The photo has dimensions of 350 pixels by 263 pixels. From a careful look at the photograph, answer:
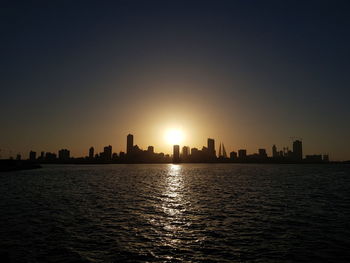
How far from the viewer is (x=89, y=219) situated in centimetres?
3262

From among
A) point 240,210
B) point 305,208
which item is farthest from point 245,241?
point 305,208

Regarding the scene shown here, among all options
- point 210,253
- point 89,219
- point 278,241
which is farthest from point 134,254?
point 89,219

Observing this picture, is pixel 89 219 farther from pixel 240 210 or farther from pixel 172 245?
pixel 240 210

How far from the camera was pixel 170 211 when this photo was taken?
38656 millimetres

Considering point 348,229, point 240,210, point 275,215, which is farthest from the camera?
point 240,210

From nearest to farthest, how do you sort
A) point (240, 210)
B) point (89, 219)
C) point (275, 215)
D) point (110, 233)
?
1. point (110, 233)
2. point (89, 219)
3. point (275, 215)
4. point (240, 210)

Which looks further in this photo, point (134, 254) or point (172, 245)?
point (172, 245)

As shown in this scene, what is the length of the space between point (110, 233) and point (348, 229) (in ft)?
75.3

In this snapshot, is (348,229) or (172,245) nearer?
(172,245)

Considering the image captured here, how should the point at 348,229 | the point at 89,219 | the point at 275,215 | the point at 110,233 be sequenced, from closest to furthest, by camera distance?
the point at 110,233
the point at 348,229
the point at 89,219
the point at 275,215

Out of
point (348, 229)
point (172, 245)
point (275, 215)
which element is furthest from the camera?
point (275, 215)

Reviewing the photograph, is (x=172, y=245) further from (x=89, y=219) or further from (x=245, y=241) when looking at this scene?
(x=89, y=219)

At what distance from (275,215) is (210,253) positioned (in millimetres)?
17699

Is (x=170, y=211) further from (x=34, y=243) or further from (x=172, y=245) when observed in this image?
(x=34, y=243)
